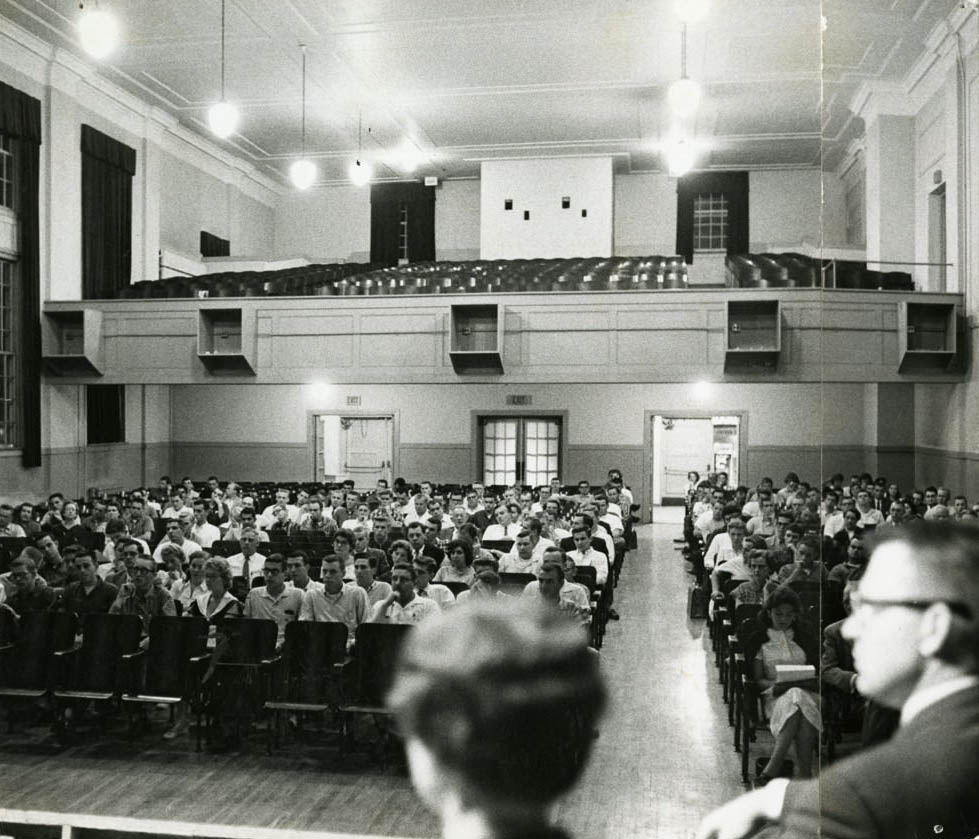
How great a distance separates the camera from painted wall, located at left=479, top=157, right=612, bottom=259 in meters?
18.8

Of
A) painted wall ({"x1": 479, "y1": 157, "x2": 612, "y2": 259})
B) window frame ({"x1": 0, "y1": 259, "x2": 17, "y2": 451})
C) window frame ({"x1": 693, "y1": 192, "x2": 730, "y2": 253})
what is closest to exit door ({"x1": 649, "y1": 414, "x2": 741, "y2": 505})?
window frame ({"x1": 693, "y1": 192, "x2": 730, "y2": 253})

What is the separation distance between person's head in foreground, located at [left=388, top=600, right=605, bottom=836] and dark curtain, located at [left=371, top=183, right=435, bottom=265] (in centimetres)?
2021

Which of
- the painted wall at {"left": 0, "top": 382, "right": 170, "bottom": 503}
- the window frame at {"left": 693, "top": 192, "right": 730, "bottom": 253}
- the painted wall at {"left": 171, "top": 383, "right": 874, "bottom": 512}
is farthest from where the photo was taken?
the window frame at {"left": 693, "top": 192, "right": 730, "bottom": 253}

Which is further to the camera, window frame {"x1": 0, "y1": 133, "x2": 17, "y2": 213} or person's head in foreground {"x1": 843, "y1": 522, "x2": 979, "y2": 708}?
window frame {"x1": 0, "y1": 133, "x2": 17, "y2": 213}

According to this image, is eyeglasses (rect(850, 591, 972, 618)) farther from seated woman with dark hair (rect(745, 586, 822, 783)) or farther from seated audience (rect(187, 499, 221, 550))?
seated audience (rect(187, 499, 221, 550))

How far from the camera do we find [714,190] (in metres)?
19.8

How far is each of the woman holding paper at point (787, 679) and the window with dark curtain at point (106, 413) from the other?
12647 mm

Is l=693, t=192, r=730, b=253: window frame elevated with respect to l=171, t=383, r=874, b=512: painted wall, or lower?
elevated

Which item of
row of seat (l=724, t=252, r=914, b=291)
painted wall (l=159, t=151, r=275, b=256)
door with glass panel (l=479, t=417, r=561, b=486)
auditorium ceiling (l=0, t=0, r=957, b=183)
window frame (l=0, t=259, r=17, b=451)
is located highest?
auditorium ceiling (l=0, t=0, r=957, b=183)

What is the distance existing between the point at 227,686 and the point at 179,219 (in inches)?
552

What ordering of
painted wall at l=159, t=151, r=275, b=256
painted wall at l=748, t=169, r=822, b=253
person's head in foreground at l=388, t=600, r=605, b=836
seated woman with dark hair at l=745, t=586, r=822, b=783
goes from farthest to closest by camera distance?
painted wall at l=748, t=169, r=822, b=253 → painted wall at l=159, t=151, r=275, b=256 → seated woman with dark hair at l=745, t=586, r=822, b=783 → person's head in foreground at l=388, t=600, r=605, b=836

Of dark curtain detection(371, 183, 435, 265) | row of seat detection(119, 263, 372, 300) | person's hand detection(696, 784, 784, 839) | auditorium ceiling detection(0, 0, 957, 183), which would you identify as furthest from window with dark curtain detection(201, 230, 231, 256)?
person's hand detection(696, 784, 784, 839)

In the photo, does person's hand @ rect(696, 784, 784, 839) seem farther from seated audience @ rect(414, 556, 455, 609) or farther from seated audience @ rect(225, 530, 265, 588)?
seated audience @ rect(225, 530, 265, 588)

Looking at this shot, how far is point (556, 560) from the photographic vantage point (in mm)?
6262
